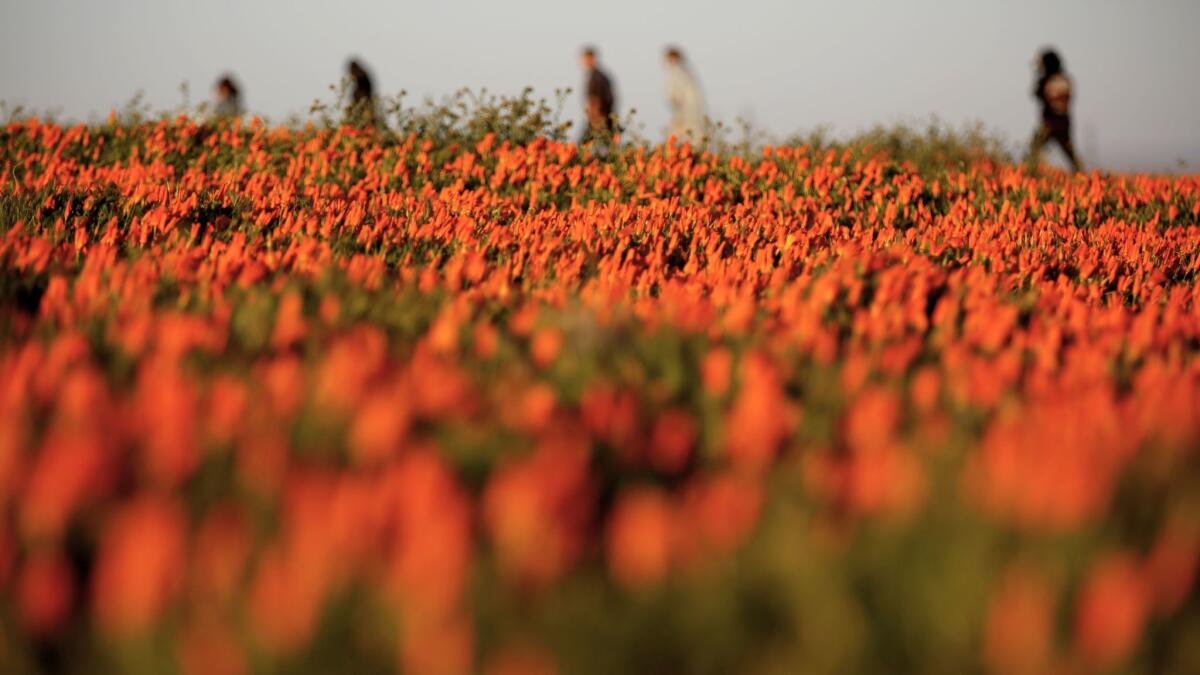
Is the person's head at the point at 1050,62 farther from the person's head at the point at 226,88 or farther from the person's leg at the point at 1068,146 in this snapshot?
the person's head at the point at 226,88

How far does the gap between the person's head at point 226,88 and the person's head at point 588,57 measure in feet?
24.5

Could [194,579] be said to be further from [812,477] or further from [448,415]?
[812,477]

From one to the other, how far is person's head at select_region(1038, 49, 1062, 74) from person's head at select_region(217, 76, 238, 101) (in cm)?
1473

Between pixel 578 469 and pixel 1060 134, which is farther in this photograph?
pixel 1060 134

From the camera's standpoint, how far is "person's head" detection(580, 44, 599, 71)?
48.9ft

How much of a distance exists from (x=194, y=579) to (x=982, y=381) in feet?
7.49

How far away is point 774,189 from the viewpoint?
9.86 m

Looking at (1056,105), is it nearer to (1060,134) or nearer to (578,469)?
(1060,134)

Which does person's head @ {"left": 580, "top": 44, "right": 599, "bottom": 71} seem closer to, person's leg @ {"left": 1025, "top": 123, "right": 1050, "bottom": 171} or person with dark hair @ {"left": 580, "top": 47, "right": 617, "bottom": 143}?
person with dark hair @ {"left": 580, "top": 47, "right": 617, "bottom": 143}

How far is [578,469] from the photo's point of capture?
6.27 feet

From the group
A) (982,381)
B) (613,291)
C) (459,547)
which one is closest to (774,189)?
(613,291)

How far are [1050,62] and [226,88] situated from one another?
49.2 feet

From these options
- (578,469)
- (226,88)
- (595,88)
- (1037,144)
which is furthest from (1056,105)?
(578,469)

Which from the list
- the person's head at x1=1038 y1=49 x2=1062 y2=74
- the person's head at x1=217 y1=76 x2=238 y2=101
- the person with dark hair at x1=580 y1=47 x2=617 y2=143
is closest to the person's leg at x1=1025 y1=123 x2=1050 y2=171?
the person's head at x1=1038 y1=49 x2=1062 y2=74
